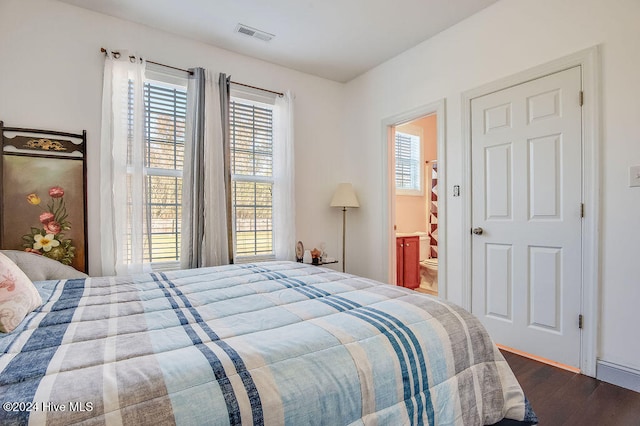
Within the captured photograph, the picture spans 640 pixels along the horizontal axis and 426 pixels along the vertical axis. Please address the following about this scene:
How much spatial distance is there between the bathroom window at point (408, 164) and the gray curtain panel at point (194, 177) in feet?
9.81

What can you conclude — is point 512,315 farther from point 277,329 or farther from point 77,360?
point 77,360

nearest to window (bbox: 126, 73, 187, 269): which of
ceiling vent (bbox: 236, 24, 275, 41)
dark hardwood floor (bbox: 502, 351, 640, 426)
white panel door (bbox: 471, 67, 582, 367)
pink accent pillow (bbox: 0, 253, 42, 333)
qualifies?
ceiling vent (bbox: 236, 24, 275, 41)

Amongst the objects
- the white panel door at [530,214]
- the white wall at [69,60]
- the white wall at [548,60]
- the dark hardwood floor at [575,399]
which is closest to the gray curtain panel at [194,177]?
the white wall at [69,60]

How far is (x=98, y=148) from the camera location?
8.73 ft

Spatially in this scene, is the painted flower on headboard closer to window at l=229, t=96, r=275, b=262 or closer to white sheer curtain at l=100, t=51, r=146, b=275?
white sheer curtain at l=100, t=51, r=146, b=275

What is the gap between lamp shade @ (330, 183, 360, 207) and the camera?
3.74 metres

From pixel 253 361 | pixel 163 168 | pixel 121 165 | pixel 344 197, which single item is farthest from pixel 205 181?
pixel 253 361

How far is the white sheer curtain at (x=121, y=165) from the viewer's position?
2.62 m

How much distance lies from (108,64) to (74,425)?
2.97 metres

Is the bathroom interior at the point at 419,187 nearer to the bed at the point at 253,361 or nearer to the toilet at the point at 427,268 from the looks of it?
the toilet at the point at 427,268

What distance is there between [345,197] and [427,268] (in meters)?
1.71

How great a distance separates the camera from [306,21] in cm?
279

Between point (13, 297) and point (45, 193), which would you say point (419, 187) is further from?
point (13, 297)

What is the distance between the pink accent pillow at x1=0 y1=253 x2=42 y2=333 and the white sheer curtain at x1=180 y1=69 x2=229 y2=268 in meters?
1.65
